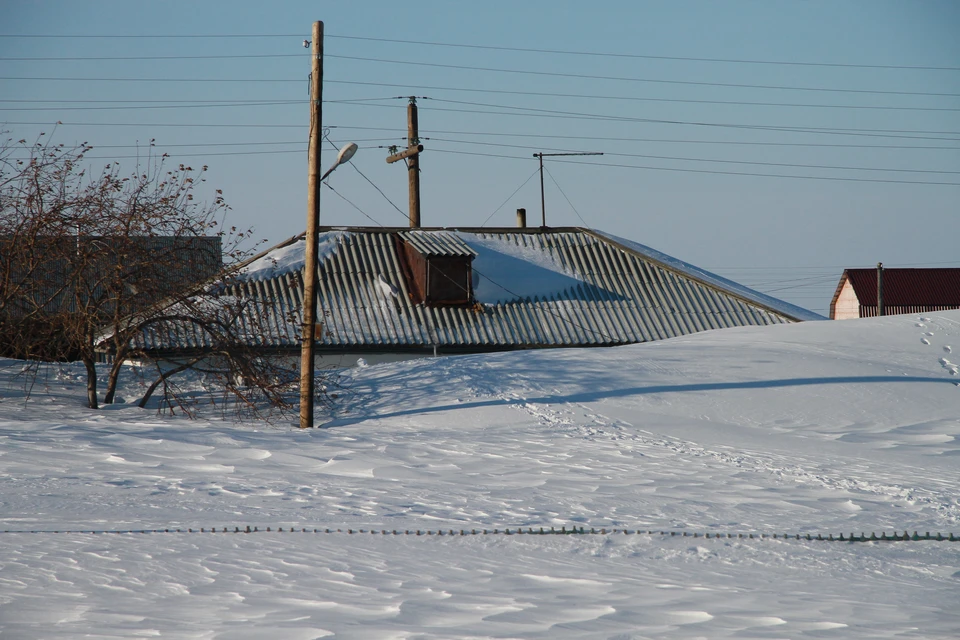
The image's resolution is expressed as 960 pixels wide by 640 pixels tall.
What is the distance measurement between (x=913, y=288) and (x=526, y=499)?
49.9 metres

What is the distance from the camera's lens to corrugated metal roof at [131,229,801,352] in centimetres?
2072

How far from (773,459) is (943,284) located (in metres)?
47.6

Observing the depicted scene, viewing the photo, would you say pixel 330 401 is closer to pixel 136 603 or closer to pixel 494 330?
pixel 494 330

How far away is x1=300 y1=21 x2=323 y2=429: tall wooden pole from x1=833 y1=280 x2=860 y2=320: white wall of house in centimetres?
4696

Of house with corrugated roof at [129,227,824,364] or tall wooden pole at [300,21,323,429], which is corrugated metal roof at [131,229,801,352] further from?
tall wooden pole at [300,21,323,429]

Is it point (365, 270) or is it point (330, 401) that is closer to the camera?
point (330, 401)

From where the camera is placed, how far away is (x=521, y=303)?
2238 cm

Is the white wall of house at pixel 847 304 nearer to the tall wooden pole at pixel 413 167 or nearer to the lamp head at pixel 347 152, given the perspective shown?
the tall wooden pole at pixel 413 167

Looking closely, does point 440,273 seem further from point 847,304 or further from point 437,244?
point 847,304

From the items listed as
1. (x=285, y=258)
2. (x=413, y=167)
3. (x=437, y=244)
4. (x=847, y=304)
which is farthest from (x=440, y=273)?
(x=847, y=304)

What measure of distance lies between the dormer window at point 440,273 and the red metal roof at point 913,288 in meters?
37.6

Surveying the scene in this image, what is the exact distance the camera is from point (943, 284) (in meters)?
52.8

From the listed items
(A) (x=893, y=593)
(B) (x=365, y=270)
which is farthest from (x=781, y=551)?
(B) (x=365, y=270)

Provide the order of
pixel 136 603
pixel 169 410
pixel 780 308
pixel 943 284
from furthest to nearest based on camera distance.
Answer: pixel 943 284 < pixel 780 308 < pixel 169 410 < pixel 136 603
